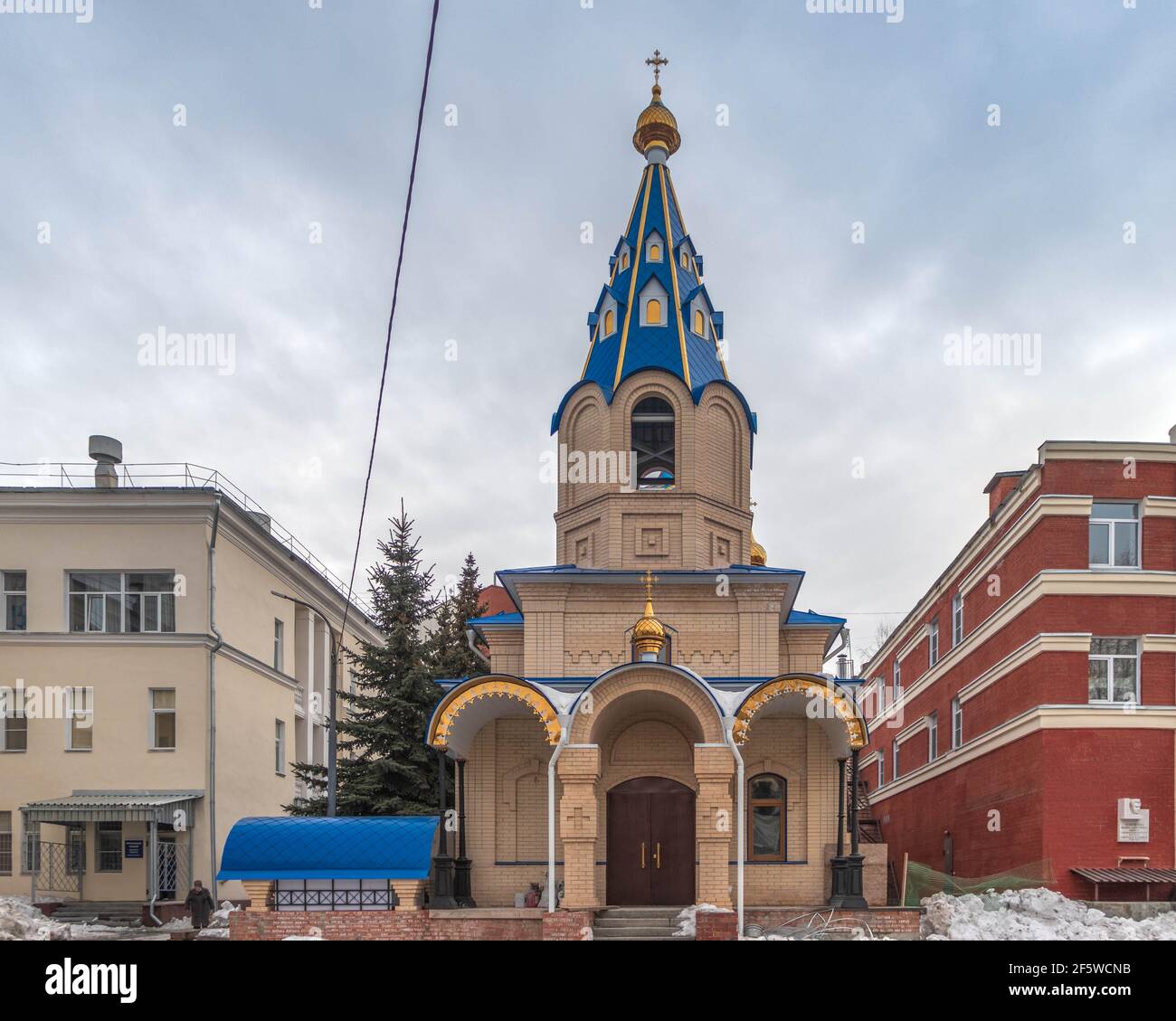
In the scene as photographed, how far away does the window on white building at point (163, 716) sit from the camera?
2391 centimetres

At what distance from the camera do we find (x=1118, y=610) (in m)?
20.1

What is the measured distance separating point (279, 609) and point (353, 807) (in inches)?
332

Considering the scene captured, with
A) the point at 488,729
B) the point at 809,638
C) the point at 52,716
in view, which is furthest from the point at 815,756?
the point at 52,716

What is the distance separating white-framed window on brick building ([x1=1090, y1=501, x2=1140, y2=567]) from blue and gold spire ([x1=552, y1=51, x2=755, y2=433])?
6.78 meters

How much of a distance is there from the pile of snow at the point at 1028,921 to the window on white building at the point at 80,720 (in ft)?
58.0

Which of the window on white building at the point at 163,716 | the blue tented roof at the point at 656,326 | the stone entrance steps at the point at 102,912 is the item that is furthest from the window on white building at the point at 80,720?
the blue tented roof at the point at 656,326

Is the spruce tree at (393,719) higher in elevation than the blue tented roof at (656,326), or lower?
lower

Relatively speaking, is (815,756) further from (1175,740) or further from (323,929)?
(323,929)

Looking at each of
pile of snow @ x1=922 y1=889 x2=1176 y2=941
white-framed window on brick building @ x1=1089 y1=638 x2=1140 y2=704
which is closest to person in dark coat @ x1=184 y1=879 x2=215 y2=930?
pile of snow @ x1=922 y1=889 x2=1176 y2=941

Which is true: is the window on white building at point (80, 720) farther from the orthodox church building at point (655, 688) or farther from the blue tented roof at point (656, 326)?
the blue tented roof at point (656, 326)

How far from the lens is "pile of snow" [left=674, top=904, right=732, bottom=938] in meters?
15.2

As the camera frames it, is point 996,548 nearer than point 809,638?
No

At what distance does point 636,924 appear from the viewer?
16.3 meters
